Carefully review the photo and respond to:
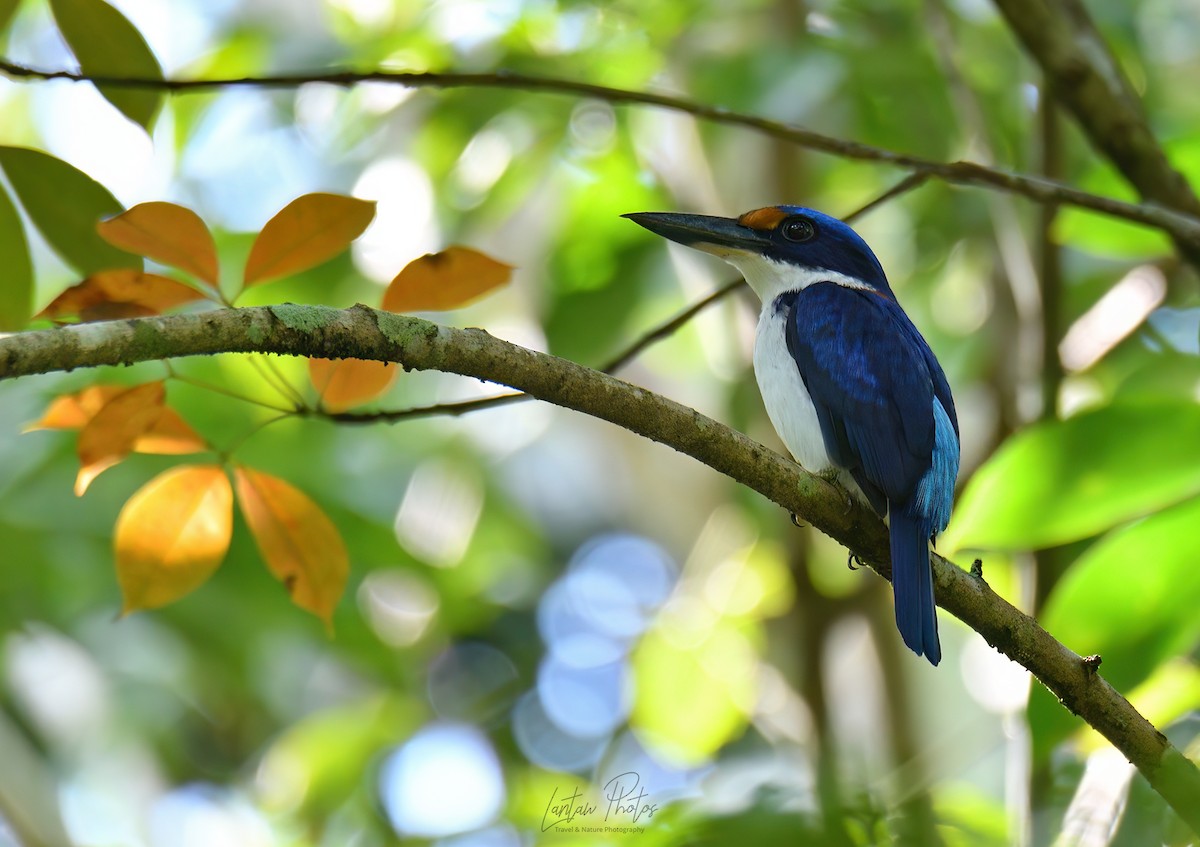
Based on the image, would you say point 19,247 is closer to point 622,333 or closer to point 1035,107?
point 622,333

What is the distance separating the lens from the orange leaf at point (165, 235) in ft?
6.82

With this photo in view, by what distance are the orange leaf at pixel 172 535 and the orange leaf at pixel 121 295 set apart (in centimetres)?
35

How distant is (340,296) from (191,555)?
8.17 ft

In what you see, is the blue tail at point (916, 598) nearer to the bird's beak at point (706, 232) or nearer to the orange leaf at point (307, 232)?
the bird's beak at point (706, 232)

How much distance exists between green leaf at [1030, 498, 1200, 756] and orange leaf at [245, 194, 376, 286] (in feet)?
5.49

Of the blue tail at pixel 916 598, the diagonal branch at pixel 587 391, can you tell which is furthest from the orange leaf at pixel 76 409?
the blue tail at pixel 916 598

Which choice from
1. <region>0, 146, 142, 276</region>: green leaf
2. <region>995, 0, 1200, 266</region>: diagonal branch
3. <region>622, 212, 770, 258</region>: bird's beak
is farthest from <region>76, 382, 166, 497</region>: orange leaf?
<region>995, 0, 1200, 266</region>: diagonal branch

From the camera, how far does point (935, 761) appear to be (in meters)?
3.73

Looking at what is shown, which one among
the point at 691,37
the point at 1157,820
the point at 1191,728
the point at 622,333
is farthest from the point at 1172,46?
the point at 1157,820

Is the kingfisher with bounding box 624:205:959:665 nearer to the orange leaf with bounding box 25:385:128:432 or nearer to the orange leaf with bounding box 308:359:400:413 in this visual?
the orange leaf with bounding box 308:359:400:413

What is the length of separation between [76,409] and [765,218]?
85.8 inches

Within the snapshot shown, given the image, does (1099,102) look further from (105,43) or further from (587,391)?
(105,43)

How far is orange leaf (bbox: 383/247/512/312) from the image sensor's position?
2238 millimetres

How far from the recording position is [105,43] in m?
2.37
